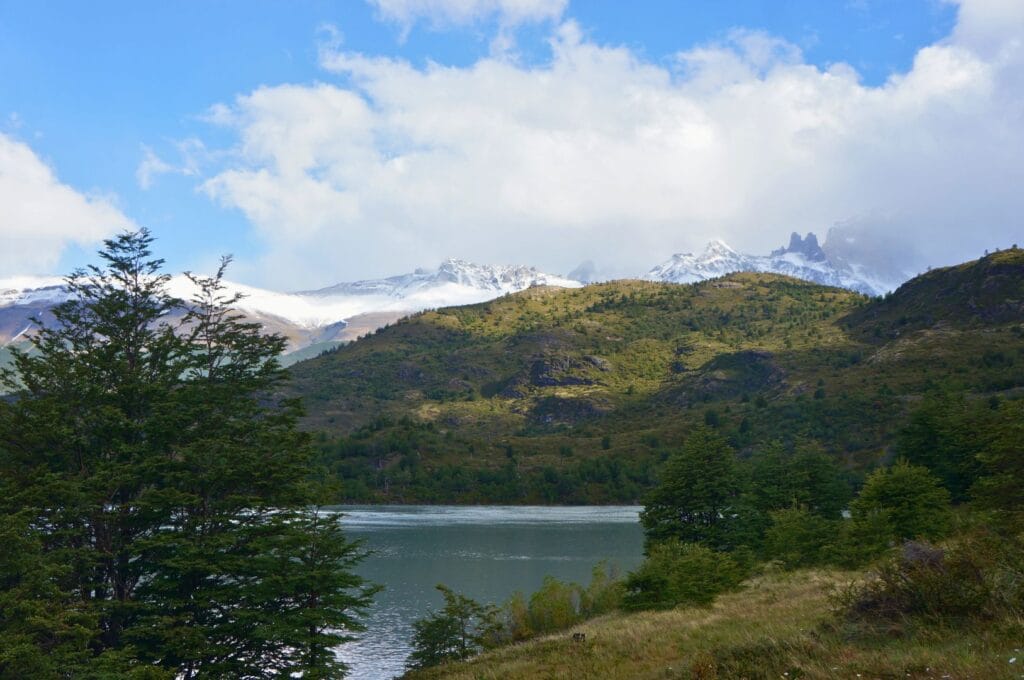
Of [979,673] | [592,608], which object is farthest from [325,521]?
[979,673]

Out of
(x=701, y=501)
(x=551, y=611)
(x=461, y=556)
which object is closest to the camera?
(x=551, y=611)

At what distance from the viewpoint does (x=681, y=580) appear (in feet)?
125

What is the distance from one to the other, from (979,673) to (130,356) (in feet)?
140

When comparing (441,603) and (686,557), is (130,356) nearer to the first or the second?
(686,557)

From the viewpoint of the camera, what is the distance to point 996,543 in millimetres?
19719

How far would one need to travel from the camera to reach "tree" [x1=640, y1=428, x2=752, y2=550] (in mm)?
60000

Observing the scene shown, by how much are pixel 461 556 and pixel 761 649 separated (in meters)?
92.7

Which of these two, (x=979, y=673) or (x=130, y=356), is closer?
(x=979, y=673)

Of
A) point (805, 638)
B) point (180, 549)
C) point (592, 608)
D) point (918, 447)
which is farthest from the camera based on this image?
point (918, 447)

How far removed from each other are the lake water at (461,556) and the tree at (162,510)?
53.6 ft

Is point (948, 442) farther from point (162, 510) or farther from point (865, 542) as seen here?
point (162, 510)

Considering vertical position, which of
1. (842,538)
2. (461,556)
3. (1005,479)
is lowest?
(461,556)

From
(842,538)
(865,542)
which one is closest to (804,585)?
(865,542)

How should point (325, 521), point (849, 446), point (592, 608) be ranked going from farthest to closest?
1. point (849, 446)
2. point (592, 608)
3. point (325, 521)
